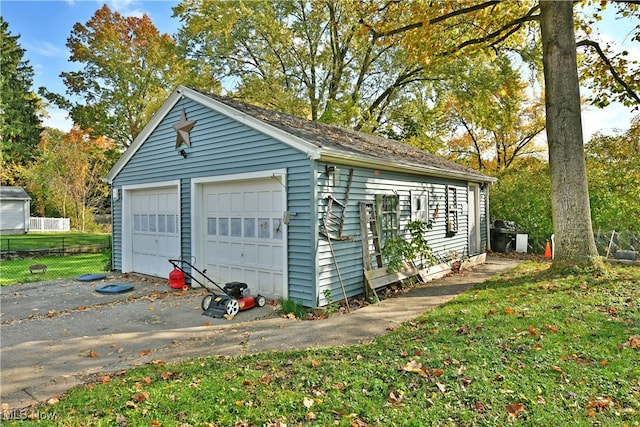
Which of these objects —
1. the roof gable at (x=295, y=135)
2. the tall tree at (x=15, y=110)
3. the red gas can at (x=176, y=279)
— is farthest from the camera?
the tall tree at (x=15, y=110)

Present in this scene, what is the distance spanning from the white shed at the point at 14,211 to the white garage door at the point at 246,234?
2335cm

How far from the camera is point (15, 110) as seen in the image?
98.9ft

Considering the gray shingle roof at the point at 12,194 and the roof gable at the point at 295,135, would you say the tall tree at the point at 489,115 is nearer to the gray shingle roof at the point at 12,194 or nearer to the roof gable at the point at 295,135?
the roof gable at the point at 295,135

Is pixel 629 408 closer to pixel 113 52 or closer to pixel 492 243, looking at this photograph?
pixel 492 243

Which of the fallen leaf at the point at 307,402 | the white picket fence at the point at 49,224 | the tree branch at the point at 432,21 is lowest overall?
Result: the fallen leaf at the point at 307,402

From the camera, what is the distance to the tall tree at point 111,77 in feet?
68.3

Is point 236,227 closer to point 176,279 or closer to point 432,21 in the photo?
point 176,279

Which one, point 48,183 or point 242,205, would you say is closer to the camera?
point 242,205

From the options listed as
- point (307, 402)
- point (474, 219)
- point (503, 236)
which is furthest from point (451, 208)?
point (307, 402)

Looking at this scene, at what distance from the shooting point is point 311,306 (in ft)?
20.4

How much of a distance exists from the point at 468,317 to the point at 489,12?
8538 mm

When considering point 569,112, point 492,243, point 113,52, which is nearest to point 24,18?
point 569,112

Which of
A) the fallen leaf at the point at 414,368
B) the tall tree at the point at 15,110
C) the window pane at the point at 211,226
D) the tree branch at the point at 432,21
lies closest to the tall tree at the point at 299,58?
the tree branch at the point at 432,21

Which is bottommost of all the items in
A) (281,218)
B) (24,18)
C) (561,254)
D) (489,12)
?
(561,254)
